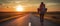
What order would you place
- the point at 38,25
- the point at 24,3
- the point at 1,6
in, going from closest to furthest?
the point at 38,25 → the point at 1,6 → the point at 24,3

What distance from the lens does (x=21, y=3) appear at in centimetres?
5606

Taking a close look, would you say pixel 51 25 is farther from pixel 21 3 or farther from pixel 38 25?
pixel 21 3

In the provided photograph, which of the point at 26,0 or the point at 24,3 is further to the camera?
the point at 26,0

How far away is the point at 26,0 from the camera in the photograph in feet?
196

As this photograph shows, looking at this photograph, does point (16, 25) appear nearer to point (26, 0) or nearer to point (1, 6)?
point (1, 6)

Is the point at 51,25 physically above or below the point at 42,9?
below

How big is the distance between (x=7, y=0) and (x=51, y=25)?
38.5 meters

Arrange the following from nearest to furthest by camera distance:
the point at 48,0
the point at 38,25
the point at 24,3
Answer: the point at 38,25 → the point at 24,3 → the point at 48,0

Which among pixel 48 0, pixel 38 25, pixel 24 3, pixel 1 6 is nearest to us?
pixel 38 25

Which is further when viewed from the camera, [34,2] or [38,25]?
[34,2]

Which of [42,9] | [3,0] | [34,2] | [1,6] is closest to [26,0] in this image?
[34,2]

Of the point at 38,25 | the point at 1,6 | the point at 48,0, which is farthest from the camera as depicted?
the point at 48,0

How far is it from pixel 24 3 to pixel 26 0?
4686 millimetres

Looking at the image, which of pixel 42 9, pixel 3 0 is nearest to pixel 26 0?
pixel 3 0
